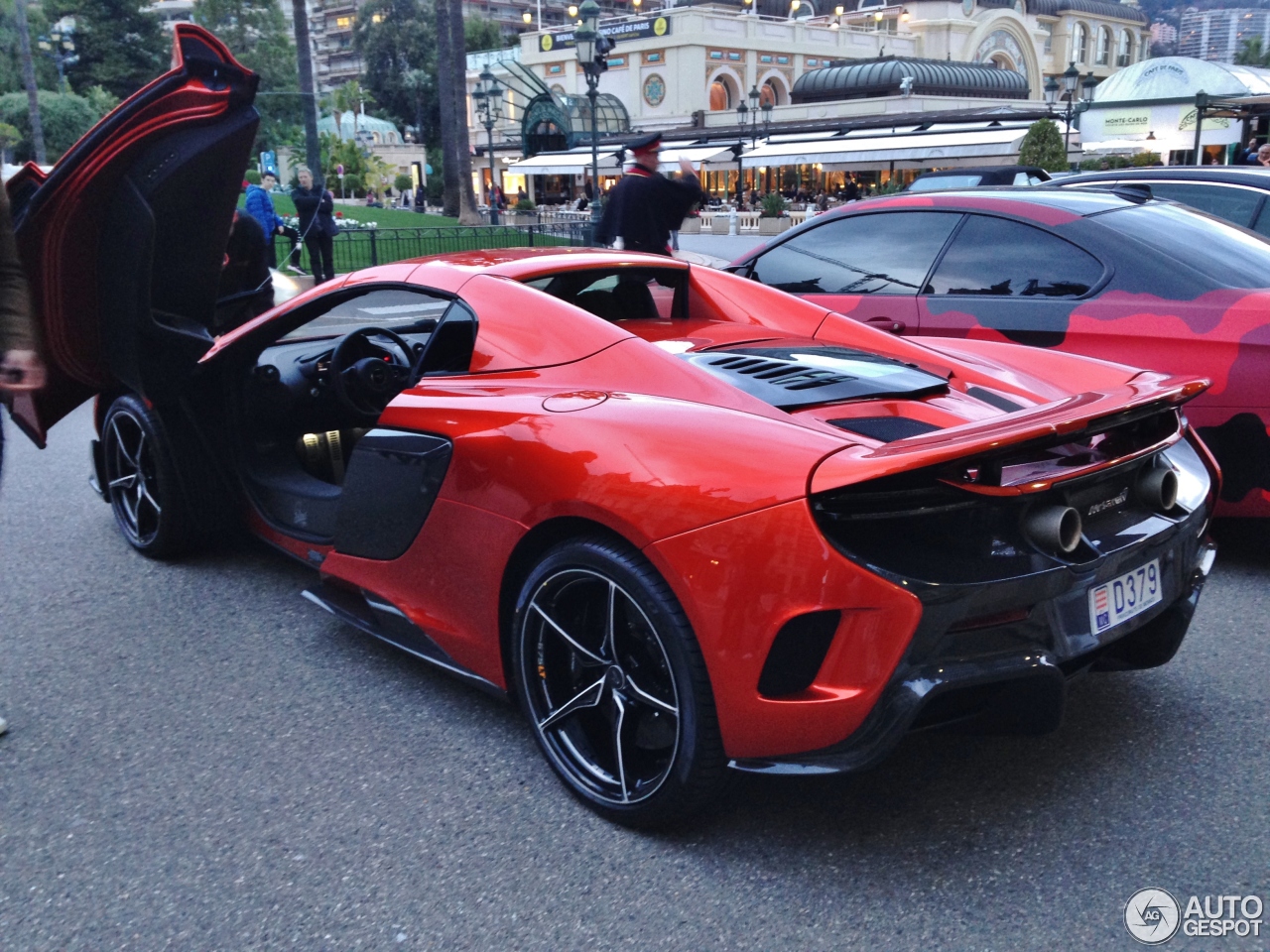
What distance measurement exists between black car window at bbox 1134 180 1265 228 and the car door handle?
7.71 ft

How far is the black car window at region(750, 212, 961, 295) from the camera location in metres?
5.12

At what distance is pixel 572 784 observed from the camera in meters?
2.72

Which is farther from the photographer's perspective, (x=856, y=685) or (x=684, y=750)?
(x=684, y=750)

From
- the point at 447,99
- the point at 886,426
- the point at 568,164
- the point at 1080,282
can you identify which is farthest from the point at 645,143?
the point at 568,164

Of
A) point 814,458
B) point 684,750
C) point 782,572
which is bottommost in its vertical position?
point 684,750

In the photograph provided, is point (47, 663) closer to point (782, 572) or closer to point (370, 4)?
point (782, 572)

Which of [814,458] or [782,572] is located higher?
[814,458]

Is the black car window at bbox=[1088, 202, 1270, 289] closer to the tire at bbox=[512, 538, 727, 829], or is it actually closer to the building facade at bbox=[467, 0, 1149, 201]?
the tire at bbox=[512, 538, 727, 829]

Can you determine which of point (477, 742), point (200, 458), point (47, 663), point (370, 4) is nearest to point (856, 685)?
point (477, 742)

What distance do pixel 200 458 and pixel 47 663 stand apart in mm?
1019

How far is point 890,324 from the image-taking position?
16.6 feet

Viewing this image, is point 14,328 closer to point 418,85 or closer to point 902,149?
point 902,149

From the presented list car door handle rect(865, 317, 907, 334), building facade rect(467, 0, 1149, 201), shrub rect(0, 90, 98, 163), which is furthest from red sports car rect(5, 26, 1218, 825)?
shrub rect(0, 90, 98, 163)

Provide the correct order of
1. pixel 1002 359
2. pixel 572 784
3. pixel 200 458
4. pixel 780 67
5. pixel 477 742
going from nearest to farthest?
pixel 572 784 → pixel 477 742 → pixel 1002 359 → pixel 200 458 → pixel 780 67
